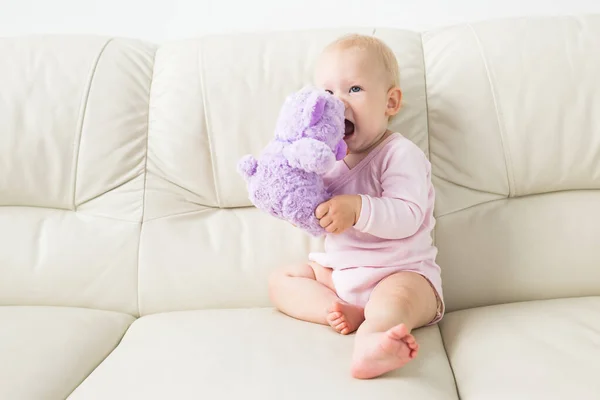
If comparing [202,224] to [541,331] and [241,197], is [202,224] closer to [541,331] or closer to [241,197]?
[241,197]

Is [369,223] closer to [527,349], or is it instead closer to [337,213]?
[337,213]

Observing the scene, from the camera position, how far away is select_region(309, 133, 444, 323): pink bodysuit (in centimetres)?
121

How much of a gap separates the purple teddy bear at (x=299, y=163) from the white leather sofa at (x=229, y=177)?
25 centimetres

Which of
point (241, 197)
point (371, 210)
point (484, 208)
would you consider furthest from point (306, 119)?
point (484, 208)

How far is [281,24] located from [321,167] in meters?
0.80

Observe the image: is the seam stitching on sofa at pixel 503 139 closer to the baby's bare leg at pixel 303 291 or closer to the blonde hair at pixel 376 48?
the blonde hair at pixel 376 48

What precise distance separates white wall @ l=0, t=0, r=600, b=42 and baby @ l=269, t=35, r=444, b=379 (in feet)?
1.54

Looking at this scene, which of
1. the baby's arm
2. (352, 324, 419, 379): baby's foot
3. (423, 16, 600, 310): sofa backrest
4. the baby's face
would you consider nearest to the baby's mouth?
the baby's face

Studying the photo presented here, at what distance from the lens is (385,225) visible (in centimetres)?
120

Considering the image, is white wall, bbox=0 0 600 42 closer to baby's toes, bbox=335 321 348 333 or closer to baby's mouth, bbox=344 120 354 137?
baby's mouth, bbox=344 120 354 137

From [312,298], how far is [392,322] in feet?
0.72

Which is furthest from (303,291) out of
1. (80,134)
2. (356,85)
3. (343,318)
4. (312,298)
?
(80,134)

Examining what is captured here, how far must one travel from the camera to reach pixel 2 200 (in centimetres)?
152

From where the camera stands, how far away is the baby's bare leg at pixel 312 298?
1.21m
